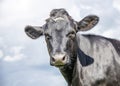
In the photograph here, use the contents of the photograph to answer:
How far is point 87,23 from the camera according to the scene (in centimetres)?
1819

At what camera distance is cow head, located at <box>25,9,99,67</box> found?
16.5 m

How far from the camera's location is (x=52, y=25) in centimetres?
1736

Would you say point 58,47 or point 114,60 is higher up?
point 58,47

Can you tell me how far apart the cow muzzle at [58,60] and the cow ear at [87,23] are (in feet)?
6.32

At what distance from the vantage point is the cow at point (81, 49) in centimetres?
1711

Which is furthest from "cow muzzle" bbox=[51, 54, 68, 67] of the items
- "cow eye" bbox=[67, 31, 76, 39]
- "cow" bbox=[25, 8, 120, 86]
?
"cow eye" bbox=[67, 31, 76, 39]

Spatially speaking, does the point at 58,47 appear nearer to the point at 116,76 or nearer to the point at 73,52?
the point at 73,52

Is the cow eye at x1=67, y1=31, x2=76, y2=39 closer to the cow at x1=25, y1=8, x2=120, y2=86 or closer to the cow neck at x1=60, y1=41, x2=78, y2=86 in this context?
the cow at x1=25, y1=8, x2=120, y2=86

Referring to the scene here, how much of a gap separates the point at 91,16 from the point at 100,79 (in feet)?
7.53

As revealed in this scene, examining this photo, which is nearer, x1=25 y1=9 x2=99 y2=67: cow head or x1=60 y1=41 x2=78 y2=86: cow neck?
x1=25 y1=9 x2=99 y2=67: cow head

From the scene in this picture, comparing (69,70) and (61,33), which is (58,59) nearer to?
(61,33)

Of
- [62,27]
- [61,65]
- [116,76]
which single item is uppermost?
[62,27]

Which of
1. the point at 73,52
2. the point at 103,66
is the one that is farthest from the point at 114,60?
the point at 73,52

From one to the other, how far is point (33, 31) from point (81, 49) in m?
1.85
